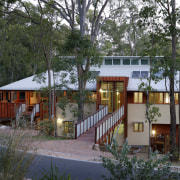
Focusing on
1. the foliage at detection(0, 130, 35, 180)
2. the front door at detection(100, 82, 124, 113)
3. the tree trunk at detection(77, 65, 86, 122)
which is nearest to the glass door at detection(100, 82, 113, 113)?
the front door at detection(100, 82, 124, 113)

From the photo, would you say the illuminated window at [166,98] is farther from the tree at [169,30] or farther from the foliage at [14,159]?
the foliage at [14,159]

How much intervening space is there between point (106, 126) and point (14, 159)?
10817mm

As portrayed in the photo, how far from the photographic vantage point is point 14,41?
37219 millimetres

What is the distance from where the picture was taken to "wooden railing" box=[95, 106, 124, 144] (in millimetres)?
13055

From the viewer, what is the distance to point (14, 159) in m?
4.41

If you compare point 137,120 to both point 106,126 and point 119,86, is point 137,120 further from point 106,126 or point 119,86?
point 106,126

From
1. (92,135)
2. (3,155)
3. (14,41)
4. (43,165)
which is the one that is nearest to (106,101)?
(92,135)

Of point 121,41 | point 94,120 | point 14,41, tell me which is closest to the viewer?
point 94,120

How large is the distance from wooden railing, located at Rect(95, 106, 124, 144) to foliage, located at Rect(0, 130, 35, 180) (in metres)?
8.33

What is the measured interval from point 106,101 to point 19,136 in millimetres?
16144

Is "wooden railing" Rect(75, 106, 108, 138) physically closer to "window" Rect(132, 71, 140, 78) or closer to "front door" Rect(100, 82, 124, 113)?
"front door" Rect(100, 82, 124, 113)

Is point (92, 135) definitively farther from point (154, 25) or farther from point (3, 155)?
point (3, 155)

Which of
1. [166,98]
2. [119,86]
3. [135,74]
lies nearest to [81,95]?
[119,86]

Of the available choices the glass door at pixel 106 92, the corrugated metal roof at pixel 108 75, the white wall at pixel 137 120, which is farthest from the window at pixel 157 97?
the glass door at pixel 106 92
